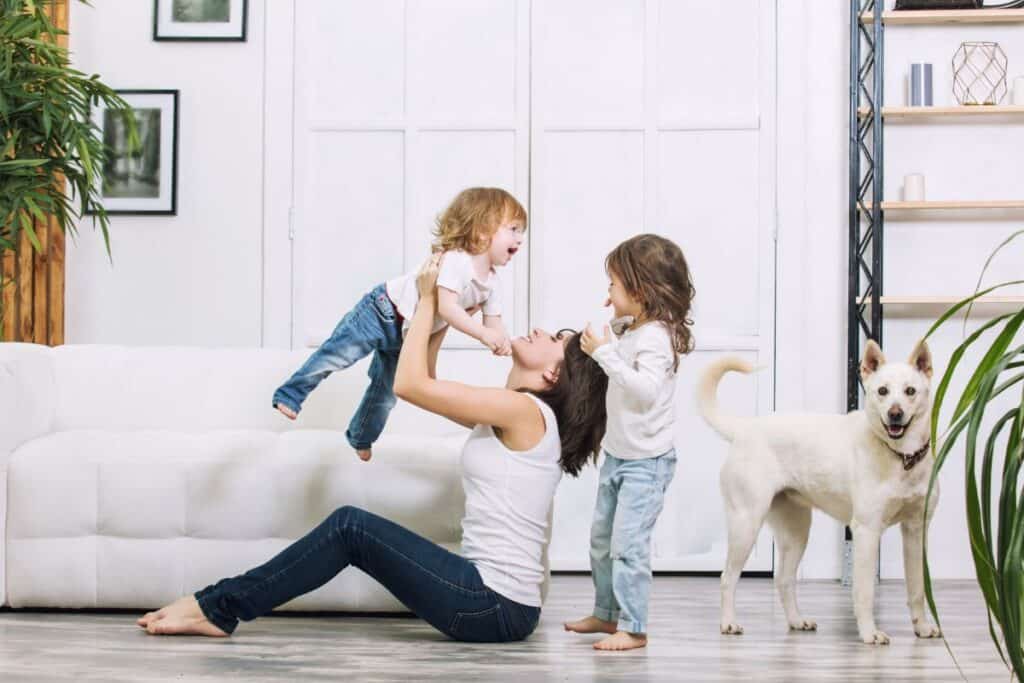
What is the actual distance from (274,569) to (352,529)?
0.61 ft

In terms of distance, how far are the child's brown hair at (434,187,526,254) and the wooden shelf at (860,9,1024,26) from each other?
1893 mm

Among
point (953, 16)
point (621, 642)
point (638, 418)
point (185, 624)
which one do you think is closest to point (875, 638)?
point (621, 642)

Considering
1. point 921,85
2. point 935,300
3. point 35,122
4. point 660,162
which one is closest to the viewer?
point 35,122

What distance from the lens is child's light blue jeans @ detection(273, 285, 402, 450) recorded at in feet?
8.57

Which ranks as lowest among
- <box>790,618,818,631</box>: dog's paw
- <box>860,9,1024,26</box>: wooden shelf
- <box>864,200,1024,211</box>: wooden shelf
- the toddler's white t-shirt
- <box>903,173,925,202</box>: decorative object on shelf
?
<box>790,618,818,631</box>: dog's paw

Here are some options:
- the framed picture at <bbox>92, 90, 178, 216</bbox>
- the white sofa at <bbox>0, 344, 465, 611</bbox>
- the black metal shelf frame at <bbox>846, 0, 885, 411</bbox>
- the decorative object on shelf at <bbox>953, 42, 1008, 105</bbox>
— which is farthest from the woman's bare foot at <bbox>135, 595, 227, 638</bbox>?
the decorative object on shelf at <bbox>953, 42, 1008, 105</bbox>

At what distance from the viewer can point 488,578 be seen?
237 cm

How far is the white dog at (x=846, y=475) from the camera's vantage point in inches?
104

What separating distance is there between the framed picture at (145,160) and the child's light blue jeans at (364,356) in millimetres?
1723

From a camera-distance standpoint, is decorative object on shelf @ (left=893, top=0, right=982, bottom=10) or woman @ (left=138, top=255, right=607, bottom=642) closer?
woman @ (left=138, top=255, right=607, bottom=642)

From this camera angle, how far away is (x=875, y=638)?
8.55ft

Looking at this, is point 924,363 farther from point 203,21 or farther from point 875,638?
point 203,21

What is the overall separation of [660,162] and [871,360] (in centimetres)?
150

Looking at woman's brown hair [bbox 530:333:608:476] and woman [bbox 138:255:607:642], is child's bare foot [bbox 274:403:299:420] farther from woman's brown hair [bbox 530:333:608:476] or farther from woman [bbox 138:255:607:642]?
woman's brown hair [bbox 530:333:608:476]
